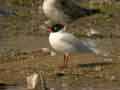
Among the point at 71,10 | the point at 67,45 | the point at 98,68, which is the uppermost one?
the point at 71,10

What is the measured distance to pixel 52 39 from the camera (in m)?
11.7

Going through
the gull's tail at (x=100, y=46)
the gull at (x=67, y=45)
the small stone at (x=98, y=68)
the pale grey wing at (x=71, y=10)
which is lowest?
the small stone at (x=98, y=68)

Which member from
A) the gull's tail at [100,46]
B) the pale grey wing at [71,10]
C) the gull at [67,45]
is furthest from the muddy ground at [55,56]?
the pale grey wing at [71,10]

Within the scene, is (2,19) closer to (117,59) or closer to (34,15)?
(34,15)

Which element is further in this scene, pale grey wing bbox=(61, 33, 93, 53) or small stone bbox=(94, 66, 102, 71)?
pale grey wing bbox=(61, 33, 93, 53)

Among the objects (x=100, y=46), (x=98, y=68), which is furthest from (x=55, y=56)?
(x=98, y=68)

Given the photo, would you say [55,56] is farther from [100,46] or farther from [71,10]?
[71,10]

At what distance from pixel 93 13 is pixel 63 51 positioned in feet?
13.9

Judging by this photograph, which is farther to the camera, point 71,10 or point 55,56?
point 71,10

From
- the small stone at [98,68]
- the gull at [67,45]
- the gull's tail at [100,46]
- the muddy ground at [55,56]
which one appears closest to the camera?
the muddy ground at [55,56]

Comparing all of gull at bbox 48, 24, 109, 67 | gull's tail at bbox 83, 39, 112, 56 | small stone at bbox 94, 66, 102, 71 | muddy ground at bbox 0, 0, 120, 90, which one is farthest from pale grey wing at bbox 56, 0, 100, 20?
small stone at bbox 94, 66, 102, 71

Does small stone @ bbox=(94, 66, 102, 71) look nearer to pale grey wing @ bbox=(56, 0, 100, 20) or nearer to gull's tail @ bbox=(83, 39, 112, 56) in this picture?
gull's tail @ bbox=(83, 39, 112, 56)

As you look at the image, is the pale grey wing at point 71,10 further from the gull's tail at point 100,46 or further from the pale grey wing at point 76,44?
the pale grey wing at point 76,44

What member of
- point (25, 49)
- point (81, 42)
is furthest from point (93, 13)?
point (81, 42)
